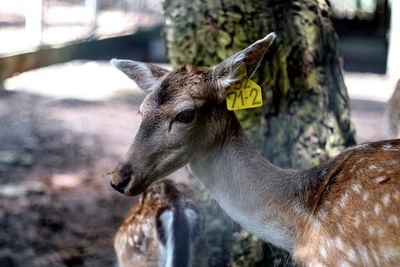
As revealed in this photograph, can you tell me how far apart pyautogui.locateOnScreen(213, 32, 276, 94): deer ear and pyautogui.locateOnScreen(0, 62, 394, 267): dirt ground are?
3.42 feet

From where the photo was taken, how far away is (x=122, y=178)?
153 inches

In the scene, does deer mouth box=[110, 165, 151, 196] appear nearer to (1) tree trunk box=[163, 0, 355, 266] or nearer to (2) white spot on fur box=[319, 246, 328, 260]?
(2) white spot on fur box=[319, 246, 328, 260]

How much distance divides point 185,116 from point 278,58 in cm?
157

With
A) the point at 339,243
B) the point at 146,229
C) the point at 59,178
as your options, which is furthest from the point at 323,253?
the point at 59,178

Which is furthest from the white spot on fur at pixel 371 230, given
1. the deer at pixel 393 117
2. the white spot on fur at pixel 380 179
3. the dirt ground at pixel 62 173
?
the deer at pixel 393 117

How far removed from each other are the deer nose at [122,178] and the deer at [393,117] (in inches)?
137

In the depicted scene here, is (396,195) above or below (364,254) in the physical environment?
above

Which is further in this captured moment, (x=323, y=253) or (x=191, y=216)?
(x=191, y=216)

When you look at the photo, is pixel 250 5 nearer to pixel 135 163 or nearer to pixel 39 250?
pixel 135 163

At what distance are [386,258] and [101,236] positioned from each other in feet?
10.0

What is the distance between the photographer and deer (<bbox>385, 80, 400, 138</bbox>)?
6891 millimetres

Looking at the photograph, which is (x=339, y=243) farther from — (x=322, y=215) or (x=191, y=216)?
(x=191, y=216)

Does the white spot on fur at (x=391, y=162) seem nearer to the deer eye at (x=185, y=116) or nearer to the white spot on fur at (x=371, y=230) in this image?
the white spot on fur at (x=371, y=230)

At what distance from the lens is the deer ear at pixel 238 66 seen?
3.99 meters
